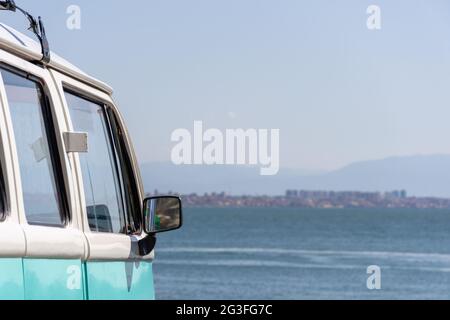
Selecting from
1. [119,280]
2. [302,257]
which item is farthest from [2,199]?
[302,257]

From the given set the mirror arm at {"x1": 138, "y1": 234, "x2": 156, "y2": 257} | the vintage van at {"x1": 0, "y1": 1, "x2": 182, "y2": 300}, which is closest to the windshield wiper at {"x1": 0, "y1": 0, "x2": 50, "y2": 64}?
the vintage van at {"x1": 0, "y1": 1, "x2": 182, "y2": 300}

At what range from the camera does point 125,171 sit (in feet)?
17.0

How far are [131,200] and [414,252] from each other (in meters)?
85.7

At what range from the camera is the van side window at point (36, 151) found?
367cm

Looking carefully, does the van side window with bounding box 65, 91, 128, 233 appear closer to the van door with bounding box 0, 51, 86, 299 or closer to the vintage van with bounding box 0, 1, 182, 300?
the vintage van with bounding box 0, 1, 182, 300

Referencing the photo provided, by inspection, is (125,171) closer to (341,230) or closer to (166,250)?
(166,250)

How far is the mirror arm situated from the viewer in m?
4.98

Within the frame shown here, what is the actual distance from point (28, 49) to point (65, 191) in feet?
1.59

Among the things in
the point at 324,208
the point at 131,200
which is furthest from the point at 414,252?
the point at 131,200

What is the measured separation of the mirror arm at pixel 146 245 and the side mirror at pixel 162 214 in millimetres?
74

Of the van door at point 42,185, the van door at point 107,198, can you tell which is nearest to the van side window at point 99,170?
the van door at point 107,198

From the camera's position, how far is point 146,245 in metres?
5.06

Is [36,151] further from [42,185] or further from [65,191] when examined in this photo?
[65,191]

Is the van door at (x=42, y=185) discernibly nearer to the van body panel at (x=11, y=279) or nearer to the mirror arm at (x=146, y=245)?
the van body panel at (x=11, y=279)
